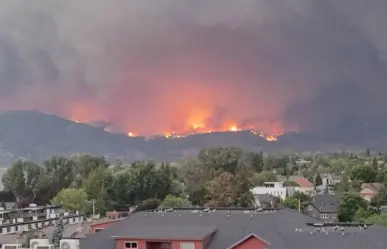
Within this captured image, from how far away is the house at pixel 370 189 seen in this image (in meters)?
97.4

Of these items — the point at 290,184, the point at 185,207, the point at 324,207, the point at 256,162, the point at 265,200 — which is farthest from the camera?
the point at 256,162

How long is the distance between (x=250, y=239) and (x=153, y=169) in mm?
56458

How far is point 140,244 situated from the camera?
35062 millimetres

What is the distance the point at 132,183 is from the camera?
282 ft

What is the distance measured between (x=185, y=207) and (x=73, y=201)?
30.0 metres

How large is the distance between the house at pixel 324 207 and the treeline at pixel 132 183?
9754 mm

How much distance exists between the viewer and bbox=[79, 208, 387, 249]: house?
3133cm

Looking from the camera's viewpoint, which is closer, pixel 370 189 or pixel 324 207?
pixel 324 207

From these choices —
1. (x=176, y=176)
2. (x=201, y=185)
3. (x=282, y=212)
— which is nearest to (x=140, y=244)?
(x=282, y=212)

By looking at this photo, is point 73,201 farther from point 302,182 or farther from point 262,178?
point 302,182

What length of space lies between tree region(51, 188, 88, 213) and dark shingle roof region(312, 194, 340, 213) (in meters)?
31.2

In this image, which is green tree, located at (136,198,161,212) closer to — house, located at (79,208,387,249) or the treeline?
the treeline

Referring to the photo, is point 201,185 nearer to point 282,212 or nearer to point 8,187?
point 8,187

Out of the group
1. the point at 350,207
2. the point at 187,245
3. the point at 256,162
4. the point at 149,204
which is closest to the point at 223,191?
the point at 149,204
